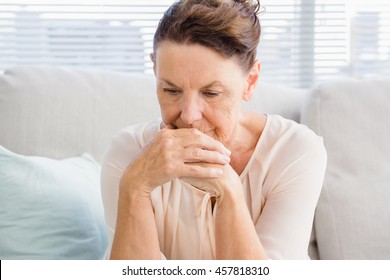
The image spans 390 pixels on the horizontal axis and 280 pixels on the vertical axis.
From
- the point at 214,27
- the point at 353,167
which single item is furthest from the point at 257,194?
the point at 353,167

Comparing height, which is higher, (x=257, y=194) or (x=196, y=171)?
(x=196, y=171)

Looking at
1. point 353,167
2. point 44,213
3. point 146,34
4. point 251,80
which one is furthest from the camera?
point 146,34

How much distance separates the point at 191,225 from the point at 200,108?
0.34 metres

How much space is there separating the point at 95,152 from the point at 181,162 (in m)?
0.77

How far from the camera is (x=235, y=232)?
1.50 meters

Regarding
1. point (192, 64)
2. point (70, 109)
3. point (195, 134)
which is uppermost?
point (192, 64)

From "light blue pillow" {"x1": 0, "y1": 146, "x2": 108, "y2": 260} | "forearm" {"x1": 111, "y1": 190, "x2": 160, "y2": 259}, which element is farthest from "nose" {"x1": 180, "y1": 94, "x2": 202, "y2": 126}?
"light blue pillow" {"x1": 0, "y1": 146, "x2": 108, "y2": 260}

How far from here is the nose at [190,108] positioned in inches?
56.4

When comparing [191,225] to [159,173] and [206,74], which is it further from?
[206,74]

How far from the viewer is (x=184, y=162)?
4.82 ft

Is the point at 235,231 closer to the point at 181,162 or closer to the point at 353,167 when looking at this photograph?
the point at 181,162

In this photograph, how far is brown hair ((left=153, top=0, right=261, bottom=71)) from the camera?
146cm

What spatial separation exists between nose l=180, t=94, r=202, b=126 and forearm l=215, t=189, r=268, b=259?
0.63ft

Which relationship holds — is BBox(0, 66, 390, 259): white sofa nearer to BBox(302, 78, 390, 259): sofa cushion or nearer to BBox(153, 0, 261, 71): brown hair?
BBox(302, 78, 390, 259): sofa cushion
